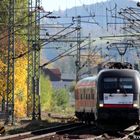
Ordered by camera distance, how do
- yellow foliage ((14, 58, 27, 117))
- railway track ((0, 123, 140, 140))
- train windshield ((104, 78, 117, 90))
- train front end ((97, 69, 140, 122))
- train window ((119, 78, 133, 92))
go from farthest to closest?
yellow foliage ((14, 58, 27, 117)), train windshield ((104, 78, 117, 90)), train window ((119, 78, 133, 92)), train front end ((97, 69, 140, 122)), railway track ((0, 123, 140, 140))

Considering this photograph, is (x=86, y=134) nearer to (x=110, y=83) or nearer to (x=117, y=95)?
(x=117, y=95)

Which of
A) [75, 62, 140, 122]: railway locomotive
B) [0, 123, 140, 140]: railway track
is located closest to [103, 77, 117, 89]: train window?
[75, 62, 140, 122]: railway locomotive

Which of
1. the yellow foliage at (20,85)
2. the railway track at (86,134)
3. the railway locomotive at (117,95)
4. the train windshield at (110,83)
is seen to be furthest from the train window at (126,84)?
the yellow foliage at (20,85)

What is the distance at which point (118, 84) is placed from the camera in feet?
88.1

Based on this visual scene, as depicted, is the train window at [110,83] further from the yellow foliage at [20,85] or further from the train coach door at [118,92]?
the yellow foliage at [20,85]

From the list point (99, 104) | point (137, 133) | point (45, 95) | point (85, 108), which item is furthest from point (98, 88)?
point (45, 95)

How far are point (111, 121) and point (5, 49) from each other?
30.7m

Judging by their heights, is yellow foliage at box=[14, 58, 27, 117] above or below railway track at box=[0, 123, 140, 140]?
above

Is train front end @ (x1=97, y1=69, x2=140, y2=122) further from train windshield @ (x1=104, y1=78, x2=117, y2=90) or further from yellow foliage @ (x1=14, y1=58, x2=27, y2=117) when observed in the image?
yellow foliage @ (x1=14, y1=58, x2=27, y2=117)

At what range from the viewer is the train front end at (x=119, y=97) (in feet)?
86.2

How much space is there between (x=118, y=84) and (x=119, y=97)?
0.74 meters

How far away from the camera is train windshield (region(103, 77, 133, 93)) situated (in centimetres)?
2666

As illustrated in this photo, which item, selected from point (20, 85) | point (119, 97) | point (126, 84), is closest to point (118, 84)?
point (126, 84)

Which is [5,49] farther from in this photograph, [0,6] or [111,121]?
[111,121]
